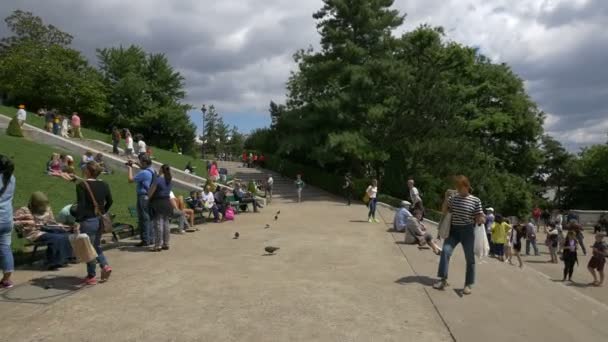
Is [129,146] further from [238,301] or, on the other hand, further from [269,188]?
[238,301]

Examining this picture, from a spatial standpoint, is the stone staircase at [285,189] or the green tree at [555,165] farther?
the green tree at [555,165]

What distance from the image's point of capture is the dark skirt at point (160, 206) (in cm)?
914

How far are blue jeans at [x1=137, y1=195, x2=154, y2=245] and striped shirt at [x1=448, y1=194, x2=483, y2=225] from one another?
622 cm

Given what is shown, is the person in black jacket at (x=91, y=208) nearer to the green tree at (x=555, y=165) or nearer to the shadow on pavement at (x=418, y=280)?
the shadow on pavement at (x=418, y=280)

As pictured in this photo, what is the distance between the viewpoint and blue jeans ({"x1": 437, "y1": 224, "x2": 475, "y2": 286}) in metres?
6.79

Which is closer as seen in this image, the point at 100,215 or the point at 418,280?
the point at 100,215

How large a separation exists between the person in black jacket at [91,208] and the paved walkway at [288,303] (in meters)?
0.29

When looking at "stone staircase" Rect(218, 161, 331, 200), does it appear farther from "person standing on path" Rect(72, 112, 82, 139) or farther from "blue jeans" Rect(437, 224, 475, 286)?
"blue jeans" Rect(437, 224, 475, 286)

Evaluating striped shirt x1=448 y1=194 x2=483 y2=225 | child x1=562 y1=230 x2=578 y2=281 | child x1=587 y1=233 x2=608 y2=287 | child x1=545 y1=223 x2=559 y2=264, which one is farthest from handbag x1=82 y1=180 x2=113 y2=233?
child x1=545 y1=223 x2=559 y2=264

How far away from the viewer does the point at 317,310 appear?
5.86 m

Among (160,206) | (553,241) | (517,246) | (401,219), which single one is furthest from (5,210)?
(553,241)

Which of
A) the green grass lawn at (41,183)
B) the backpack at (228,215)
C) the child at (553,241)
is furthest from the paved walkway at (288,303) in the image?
the child at (553,241)

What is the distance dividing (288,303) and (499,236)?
11172 millimetres

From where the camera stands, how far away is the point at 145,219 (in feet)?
32.5
